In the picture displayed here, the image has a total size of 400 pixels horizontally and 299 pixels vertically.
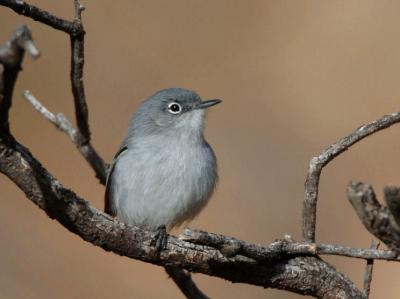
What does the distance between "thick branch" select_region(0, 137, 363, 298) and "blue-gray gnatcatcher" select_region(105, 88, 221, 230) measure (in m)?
1.14

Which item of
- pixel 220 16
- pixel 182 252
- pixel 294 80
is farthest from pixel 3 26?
pixel 182 252

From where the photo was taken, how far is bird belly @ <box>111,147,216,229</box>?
4418 mm

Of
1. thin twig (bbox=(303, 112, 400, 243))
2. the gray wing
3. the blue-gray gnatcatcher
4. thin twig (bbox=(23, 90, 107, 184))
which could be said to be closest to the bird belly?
the blue-gray gnatcatcher

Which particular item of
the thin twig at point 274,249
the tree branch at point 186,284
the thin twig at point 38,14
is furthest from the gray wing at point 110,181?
the thin twig at point 274,249

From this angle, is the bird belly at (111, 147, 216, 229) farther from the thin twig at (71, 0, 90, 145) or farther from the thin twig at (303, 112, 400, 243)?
the thin twig at (303, 112, 400, 243)

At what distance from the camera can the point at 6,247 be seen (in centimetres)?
635

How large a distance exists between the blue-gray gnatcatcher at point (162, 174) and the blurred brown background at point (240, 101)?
190 cm

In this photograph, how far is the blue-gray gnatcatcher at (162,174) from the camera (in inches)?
174

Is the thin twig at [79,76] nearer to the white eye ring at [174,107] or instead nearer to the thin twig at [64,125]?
the thin twig at [64,125]

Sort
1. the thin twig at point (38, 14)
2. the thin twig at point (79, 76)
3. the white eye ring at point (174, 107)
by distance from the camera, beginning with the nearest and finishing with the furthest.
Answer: the thin twig at point (38, 14)
the thin twig at point (79, 76)
the white eye ring at point (174, 107)

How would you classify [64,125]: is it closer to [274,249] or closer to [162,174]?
[162,174]

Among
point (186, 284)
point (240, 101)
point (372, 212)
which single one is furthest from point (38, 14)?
point (240, 101)

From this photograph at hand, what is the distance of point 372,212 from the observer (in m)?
2.47

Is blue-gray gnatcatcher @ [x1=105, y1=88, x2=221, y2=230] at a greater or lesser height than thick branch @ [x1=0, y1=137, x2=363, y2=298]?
greater
